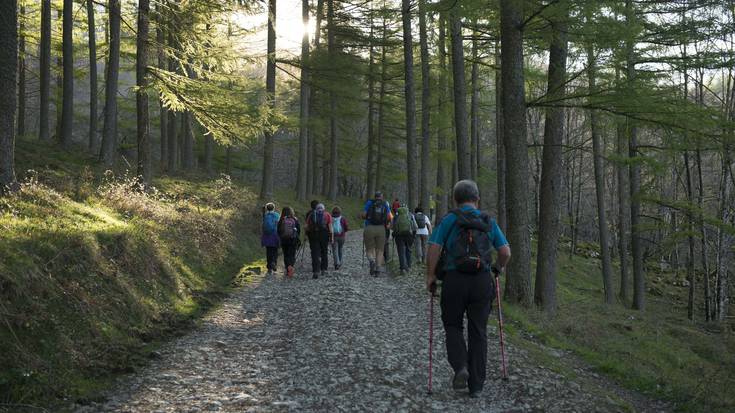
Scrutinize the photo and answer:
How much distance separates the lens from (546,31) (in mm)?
9641

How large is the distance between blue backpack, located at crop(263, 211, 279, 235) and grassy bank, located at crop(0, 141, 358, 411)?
142 cm

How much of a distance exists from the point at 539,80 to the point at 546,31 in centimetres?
540

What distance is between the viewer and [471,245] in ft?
17.7

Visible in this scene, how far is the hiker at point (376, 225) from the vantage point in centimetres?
1433

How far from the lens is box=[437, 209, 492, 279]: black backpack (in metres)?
5.36

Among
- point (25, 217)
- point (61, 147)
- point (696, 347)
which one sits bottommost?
point (696, 347)

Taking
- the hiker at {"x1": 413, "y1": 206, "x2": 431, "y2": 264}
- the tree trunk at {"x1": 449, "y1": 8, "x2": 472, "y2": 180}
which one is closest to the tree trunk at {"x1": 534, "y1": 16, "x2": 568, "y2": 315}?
the tree trunk at {"x1": 449, "y1": 8, "x2": 472, "y2": 180}

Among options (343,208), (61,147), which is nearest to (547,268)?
(61,147)

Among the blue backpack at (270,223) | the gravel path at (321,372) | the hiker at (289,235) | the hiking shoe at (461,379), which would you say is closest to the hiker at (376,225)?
the hiker at (289,235)

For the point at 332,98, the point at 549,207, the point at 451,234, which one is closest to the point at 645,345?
the point at 549,207

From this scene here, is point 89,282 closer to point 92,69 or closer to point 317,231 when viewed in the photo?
point 317,231

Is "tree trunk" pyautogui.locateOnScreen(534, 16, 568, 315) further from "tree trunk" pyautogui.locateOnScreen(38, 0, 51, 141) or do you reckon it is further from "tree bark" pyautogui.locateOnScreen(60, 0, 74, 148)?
"tree trunk" pyautogui.locateOnScreen(38, 0, 51, 141)

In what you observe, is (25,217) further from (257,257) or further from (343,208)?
(343,208)

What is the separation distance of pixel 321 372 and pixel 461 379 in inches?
65.2
